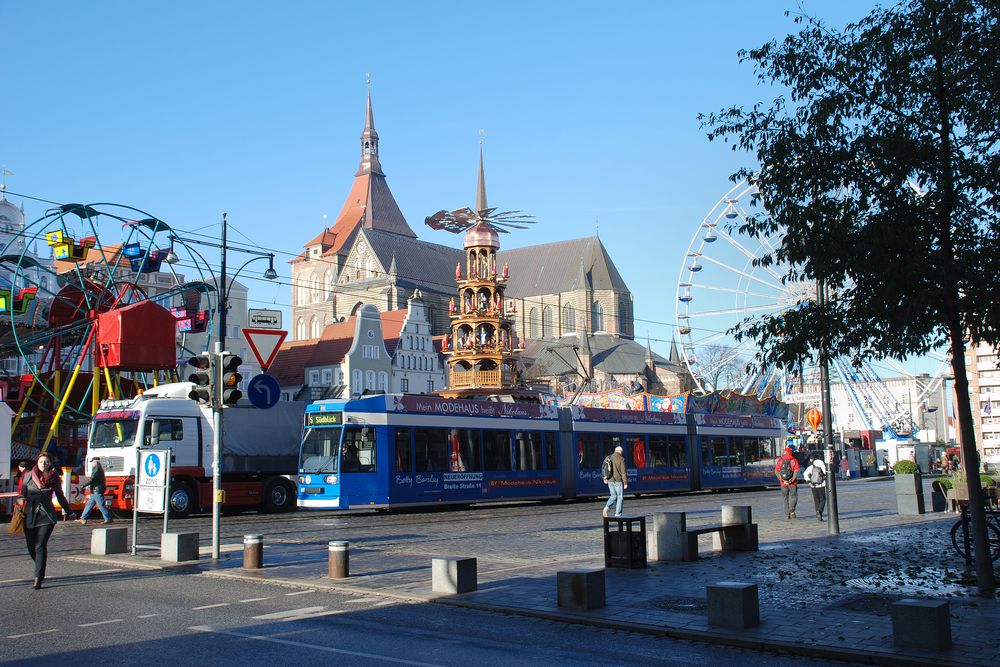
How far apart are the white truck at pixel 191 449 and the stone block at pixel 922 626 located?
17.8 metres

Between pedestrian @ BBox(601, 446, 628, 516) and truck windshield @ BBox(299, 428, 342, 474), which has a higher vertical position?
truck windshield @ BBox(299, 428, 342, 474)

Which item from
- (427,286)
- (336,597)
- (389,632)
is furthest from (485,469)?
(427,286)

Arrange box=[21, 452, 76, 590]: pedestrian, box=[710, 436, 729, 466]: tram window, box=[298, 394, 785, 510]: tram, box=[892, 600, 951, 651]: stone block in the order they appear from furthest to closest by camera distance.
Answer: box=[710, 436, 729, 466]: tram window < box=[298, 394, 785, 510]: tram < box=[21, 452, 76, 590]: pedestrian < box=[892, 600, 951, 651]: stone block

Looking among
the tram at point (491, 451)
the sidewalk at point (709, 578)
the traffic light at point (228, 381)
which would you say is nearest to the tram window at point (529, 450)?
the tram at point (491, 451)

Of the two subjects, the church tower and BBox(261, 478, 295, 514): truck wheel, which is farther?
the church tower

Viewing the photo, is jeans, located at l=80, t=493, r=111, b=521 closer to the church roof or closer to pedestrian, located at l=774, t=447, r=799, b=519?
pedestrian, located at l=774, t=447, r=799, b=519

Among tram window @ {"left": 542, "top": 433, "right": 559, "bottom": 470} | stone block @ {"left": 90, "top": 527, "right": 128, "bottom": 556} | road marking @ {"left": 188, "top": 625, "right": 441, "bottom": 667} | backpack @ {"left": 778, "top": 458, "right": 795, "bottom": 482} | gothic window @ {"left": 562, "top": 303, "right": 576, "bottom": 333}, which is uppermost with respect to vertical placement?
gothic window @ {"left": 562, "top": 303, "right": 576, "bottom": 333}

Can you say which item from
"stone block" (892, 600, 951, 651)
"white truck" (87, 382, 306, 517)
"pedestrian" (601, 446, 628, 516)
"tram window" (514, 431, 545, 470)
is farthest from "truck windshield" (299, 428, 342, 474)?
"stone block" (892, 600, 951, 651)

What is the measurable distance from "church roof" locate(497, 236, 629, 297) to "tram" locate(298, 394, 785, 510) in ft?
302

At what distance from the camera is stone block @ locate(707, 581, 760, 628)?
30.5 feet

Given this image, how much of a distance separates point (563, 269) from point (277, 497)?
4273 inches

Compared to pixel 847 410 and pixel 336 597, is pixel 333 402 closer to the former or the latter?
pixel 336 597

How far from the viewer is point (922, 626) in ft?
27.4

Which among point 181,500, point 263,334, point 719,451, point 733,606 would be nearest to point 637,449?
point 719,451
